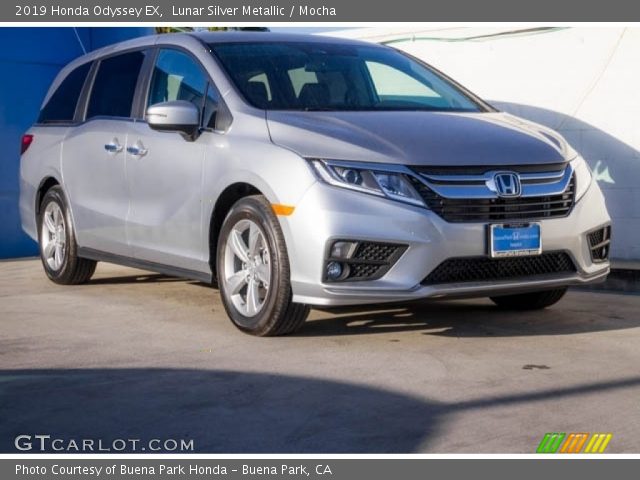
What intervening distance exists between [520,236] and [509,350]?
619mm

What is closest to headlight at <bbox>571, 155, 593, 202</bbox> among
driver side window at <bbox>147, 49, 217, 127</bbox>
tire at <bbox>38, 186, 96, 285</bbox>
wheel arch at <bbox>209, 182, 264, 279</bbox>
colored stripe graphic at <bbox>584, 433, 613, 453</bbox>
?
wheel arch at <bbox>209, 182, 264, 279</bbox>

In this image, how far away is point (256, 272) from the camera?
6.42m

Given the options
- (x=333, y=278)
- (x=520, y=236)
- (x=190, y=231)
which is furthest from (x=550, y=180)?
(x=190, y=231)

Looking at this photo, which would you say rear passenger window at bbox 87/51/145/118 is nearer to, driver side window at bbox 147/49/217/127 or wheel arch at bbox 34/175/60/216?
driver side window at bbox 147/49/217/127

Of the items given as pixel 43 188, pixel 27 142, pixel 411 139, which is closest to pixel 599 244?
pixel 411 139

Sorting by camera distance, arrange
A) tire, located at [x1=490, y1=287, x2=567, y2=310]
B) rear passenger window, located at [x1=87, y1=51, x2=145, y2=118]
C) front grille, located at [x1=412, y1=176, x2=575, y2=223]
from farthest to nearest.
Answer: rear passenger window, located at [x1=87, y1=51, x2=145, y2=118], tire, located at [x1=490, y1=287, x2=567, y2=310], front grille, located at [x1=412, y1=176, x2=575, y2=223]

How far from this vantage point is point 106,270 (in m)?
10.1

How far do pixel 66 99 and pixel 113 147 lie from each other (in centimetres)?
138

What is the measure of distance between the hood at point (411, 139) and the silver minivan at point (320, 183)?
13 millimetres

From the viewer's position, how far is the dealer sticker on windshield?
6023 millimetres

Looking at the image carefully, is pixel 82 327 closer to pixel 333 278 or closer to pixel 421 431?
pixel 333 278

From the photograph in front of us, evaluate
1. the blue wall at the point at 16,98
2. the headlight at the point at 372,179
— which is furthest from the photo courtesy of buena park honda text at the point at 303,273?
the blue wall at the point at 16,98

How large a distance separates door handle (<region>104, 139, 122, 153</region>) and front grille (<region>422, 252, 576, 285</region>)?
2.74 metres

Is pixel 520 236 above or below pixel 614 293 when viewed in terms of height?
above
